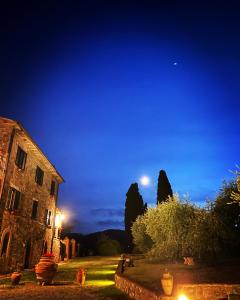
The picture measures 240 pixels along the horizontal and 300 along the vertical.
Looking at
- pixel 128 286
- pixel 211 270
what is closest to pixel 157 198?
pixel 211 270

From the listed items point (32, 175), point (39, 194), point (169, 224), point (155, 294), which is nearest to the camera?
point (155, 294)

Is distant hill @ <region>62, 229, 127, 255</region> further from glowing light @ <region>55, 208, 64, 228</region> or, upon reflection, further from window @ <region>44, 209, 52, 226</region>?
window @ <region>44, 209, 52, 226</region>

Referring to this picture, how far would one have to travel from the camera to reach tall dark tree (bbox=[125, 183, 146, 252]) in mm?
48375

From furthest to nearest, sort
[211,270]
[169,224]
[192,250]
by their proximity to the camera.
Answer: [169,224], [192,250], [211,270]

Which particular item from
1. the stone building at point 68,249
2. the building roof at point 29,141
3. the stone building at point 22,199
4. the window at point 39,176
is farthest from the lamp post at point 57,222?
the window at point 39,176

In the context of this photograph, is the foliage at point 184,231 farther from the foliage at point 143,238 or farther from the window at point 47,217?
the window at point 47,217

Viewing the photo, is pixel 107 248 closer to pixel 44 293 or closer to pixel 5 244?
pixel 5 244

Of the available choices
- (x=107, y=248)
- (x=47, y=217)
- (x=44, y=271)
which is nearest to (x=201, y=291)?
(x=44, y=271)

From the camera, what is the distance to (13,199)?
21266 mm

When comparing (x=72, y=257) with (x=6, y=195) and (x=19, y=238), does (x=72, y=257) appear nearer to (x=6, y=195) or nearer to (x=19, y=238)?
(x=19, y=238)

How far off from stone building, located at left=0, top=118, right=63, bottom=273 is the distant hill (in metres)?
18.3

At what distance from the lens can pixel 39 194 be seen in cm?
2727

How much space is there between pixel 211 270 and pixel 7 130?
15926 mm

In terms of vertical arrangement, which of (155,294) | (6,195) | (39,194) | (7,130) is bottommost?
(155,294)
